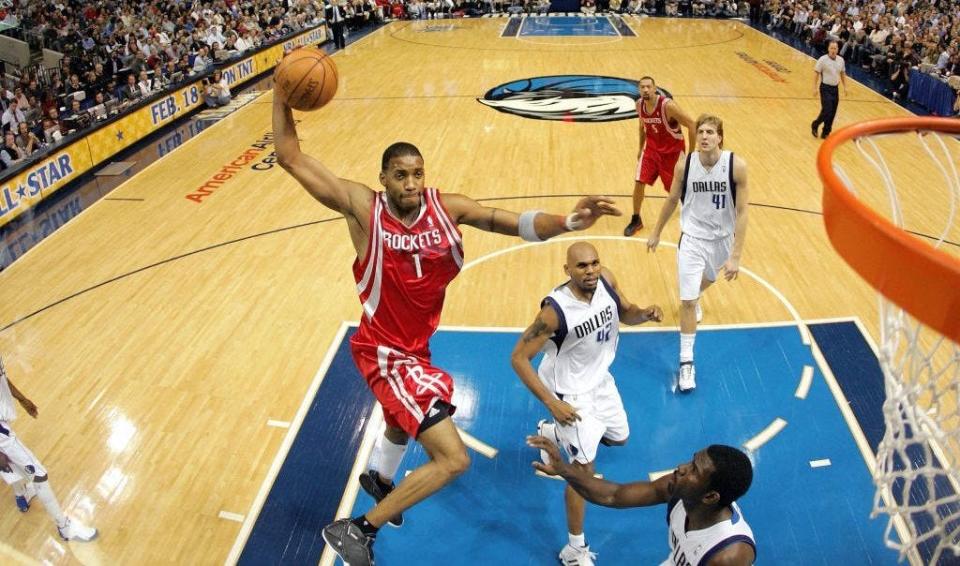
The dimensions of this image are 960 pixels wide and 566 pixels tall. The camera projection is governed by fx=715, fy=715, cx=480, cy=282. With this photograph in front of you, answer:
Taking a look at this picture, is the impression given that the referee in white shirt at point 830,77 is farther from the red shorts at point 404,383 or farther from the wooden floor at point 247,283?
the red shorts at point 404,383

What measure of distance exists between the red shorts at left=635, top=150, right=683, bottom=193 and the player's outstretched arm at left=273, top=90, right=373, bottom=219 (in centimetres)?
504

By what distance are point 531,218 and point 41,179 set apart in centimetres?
931

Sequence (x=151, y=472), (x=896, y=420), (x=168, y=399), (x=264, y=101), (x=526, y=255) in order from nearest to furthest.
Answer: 1. (x=896, y=420)
2. (x=151, y=472)
3. (x=168, y=399)
4. (x=526, y=255)
5. (x=264, y=101)

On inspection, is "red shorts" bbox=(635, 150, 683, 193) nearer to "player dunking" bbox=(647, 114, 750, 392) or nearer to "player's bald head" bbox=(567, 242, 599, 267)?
"player dunking" bbox=(647, 114, 750, 392)

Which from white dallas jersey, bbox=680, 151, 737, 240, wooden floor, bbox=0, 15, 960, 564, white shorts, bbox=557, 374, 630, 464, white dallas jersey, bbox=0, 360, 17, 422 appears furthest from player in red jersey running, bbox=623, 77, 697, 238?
white dallas jersey, bbox=0, 360, 17, 422

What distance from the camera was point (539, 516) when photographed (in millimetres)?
4527

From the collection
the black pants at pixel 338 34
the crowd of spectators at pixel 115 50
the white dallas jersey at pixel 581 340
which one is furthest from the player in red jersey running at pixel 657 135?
the black pants at pixel 338 34

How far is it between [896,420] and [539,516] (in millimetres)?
2263

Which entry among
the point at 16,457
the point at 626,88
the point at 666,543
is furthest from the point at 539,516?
the point at 626,88

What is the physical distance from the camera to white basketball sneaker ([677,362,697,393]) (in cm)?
556

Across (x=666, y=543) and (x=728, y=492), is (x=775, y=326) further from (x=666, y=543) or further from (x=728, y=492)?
(x=728, y=492)

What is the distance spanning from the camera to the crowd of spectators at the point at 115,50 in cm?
1234

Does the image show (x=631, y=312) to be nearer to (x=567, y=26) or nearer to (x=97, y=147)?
(x=97, y=147)

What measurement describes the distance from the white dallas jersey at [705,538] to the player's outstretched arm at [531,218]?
1261 mm
